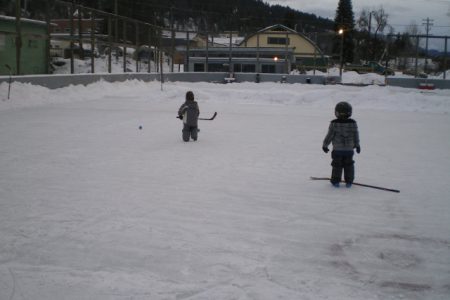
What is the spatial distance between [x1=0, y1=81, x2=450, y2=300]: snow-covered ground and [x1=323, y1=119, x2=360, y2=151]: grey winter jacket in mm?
578

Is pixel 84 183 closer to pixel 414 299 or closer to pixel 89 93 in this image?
pixel 414 299

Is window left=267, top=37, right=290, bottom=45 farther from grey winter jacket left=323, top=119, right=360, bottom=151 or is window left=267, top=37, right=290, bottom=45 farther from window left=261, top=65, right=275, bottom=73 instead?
grey winter jacket left=323, top=119, right=360, bottom=151

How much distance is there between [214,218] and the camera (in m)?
4.64

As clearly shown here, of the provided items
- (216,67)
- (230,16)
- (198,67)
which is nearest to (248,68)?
(216,67)

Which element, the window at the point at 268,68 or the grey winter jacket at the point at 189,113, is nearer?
the grey winter jacket at the point at 189,113

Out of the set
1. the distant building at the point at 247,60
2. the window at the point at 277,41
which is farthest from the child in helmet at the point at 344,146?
the window at the point at 277,41

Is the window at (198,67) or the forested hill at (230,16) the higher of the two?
the forested hill at (230,16)

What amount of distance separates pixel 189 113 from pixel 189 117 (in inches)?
3.4

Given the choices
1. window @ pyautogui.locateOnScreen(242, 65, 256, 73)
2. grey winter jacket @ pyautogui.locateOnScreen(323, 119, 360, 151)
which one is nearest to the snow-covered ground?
grey winter jacket @ pyautogui.locateOnScreen(323, 119, 360, 151)

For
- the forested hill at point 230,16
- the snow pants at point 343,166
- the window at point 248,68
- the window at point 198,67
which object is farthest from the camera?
the forested hill at point 230,16

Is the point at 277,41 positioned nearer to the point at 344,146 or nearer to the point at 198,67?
the point at 198,67

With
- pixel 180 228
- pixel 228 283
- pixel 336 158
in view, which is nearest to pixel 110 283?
pixel 228 283

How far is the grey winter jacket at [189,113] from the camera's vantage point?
30.7ft

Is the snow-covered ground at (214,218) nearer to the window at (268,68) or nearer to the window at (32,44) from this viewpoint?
the window at (32,44)
